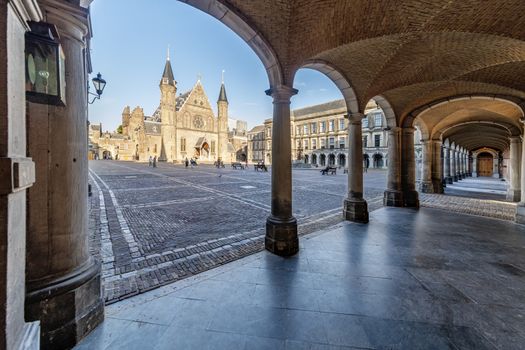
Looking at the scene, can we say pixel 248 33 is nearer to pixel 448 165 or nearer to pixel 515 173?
pixel 515 173

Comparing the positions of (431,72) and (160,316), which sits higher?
(431,72)

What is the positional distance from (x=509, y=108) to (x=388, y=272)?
34.9 ft

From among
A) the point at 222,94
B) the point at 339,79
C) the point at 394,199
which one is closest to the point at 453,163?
the point at 394,199

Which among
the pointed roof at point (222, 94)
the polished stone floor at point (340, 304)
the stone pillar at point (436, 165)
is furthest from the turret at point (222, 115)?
the polished stone floor at point (340, 304)

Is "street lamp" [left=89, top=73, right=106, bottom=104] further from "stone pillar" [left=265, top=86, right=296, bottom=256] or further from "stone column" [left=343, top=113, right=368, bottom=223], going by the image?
"stone column" [left=343, top=113, right=368, bottom=223]

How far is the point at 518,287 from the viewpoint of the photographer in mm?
3039

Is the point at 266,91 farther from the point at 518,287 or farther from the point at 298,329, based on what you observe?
the point at 518,287

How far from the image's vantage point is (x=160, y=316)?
2.43 m

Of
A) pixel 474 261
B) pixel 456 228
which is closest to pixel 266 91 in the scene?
pixel 474 261

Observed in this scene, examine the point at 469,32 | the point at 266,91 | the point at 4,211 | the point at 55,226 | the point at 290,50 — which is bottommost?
the point at 55,226

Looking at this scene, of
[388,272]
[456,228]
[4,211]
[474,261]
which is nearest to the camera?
[4,211]

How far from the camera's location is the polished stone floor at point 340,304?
214 centimetres

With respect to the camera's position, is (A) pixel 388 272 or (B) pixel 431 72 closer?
(A) pixel 388 272

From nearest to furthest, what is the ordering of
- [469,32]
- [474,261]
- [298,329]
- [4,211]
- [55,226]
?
[4,211] < [55,226] < [298,329] < [474,261] < [469,32]
